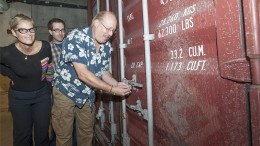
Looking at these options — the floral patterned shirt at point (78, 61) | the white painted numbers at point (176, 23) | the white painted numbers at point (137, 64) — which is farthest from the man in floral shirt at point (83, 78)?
A: the white painted numbers at point (176, 23)

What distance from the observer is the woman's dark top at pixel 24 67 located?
239 centimetres

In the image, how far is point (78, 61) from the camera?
1949 mm

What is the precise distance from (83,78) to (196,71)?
110 cm

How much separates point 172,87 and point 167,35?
0.37 meters

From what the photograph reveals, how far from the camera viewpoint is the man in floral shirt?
1.96 meters

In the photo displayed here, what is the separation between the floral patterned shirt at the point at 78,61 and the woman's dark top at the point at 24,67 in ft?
0.95

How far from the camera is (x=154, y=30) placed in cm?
169

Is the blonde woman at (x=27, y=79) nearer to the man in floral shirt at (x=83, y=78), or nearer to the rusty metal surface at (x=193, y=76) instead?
the man in floral shirt at (x=83, y=78)

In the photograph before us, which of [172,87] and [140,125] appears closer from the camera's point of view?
[172,87]

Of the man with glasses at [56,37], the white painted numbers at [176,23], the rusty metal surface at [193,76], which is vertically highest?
the man with glasses at [56,37]

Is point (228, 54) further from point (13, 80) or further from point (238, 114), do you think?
point (13, 80)

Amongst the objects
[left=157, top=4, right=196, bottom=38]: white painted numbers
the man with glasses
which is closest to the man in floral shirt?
[left=157, top=4, right=196, bottom=38]: white painted numbers

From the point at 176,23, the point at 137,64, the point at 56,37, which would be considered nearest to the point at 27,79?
the point at 56,37

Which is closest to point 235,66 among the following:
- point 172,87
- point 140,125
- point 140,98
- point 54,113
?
point 172,87
